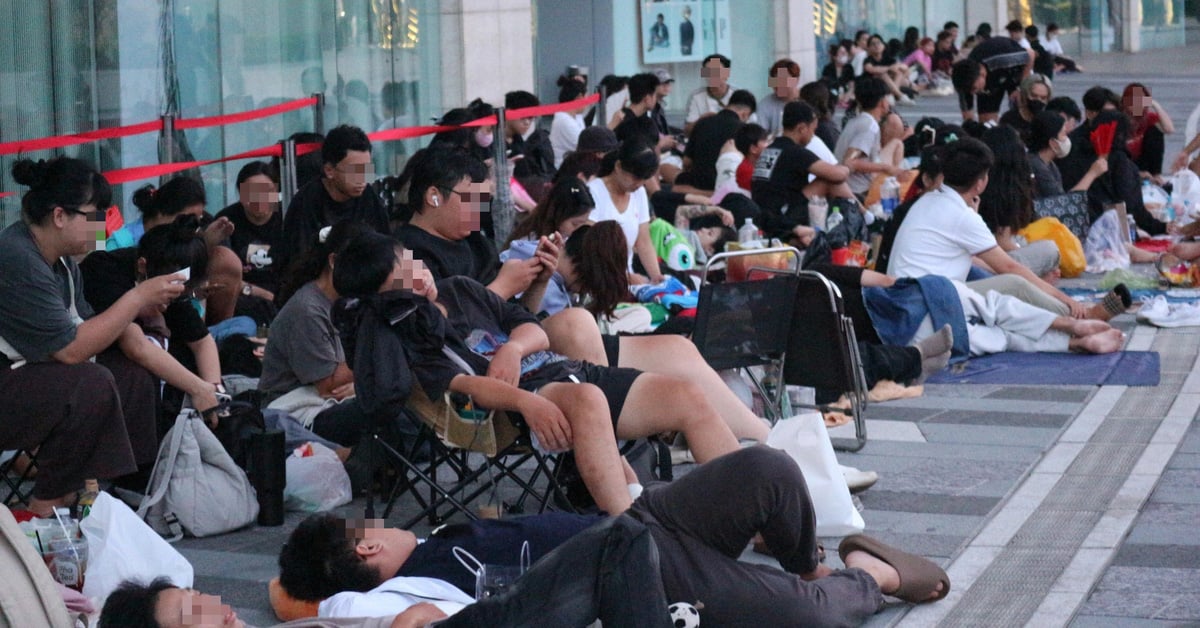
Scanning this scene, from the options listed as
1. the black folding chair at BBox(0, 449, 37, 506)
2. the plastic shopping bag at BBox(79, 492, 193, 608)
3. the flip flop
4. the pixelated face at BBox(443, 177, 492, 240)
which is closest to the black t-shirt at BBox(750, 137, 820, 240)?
the pixelated face at BBox(443, 177, 492, 240)

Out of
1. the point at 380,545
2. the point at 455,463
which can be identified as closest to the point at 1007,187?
the point at 455,463

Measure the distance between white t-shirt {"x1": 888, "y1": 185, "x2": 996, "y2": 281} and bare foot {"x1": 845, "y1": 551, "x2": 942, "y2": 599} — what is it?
442cm

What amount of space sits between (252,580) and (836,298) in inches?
112

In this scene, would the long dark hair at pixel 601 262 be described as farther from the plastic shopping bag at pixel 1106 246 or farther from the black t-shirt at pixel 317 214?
the plastic shopping bag at pixel 1106 246

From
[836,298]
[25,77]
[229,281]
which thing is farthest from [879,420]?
[25,77]

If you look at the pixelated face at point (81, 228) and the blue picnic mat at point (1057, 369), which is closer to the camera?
the pixelated face at point (81, 228)

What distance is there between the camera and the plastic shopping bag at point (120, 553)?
191 inches

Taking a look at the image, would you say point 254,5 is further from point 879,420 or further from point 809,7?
point 809,7

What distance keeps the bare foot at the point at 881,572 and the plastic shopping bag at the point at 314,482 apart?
221 centimetres

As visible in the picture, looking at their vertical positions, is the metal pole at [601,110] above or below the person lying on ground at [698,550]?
above

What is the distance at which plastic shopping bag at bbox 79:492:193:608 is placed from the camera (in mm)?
4863

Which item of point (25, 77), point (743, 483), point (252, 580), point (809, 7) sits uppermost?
point (809, 7)

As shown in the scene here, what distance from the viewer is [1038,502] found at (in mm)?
6129

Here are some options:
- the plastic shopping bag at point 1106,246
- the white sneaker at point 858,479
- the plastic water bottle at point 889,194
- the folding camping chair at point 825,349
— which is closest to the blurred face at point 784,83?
the plastic water bottle at point 889,194
